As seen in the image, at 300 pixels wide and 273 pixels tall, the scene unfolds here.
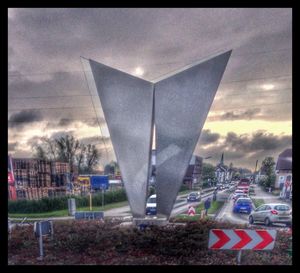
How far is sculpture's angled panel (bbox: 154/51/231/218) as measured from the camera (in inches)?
348

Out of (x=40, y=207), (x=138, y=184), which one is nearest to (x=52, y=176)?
(x=40, y=207)

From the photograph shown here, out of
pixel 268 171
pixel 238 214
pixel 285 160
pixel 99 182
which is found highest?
pixel 285 160

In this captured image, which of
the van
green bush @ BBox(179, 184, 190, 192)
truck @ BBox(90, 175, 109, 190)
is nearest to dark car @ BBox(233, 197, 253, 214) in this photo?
green bush @ BBox(179, 184, 190, 192)

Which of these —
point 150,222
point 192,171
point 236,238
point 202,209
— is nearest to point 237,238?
point 236,238

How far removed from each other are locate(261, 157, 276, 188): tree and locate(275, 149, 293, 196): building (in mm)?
117

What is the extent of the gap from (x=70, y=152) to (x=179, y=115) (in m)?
4.39

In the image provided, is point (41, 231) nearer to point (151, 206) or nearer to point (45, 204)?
point (151, 206)

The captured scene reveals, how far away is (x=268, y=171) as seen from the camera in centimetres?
1041

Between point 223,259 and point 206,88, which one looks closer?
point 223,259

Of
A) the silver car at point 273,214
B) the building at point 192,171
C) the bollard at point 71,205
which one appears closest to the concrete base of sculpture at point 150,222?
the building at point 192,171

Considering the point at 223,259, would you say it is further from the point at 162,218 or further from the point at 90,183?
the point at 90,183

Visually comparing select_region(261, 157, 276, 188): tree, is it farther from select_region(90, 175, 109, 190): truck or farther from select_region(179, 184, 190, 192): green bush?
select_region(90, 175, 109, 190): truck

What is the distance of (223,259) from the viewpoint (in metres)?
7.34
